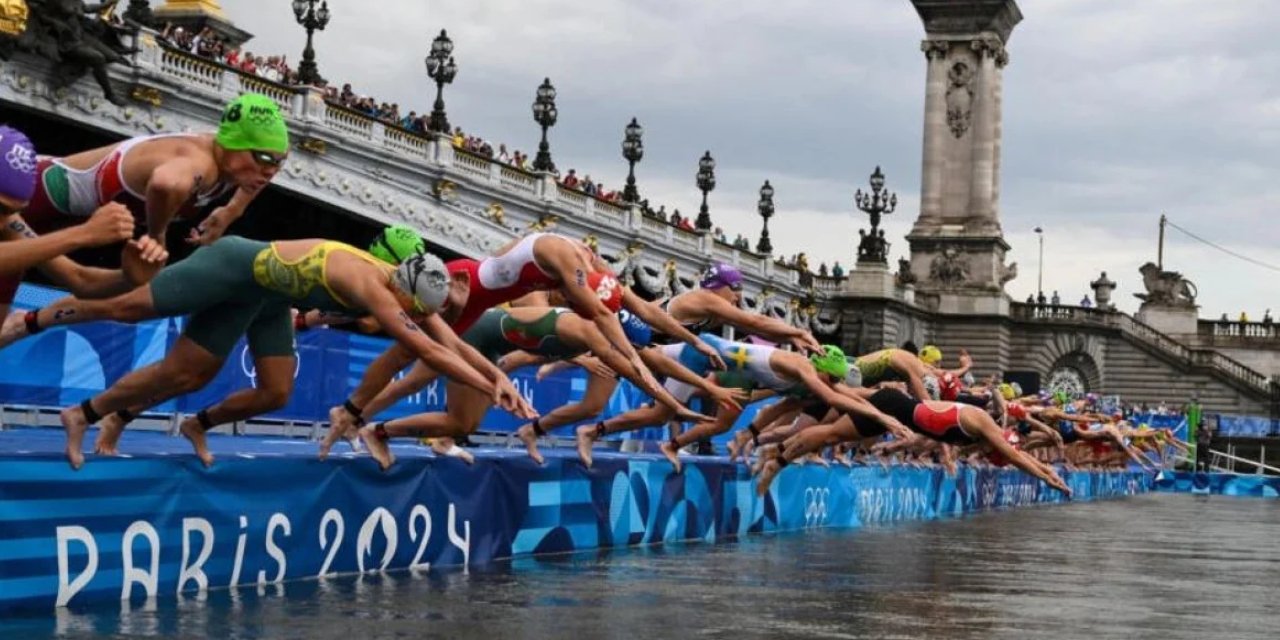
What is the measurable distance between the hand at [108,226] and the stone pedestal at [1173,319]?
10066cm

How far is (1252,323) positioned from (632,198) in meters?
51.1

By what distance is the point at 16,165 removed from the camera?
866 centimetres

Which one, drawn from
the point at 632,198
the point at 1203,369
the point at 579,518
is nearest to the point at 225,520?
the point at 579,518

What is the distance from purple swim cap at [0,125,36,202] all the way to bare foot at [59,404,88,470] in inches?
45.1

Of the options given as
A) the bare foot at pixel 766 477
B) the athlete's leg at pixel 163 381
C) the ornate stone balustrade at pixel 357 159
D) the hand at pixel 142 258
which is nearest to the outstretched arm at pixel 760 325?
the bare foot at pixel 766 477

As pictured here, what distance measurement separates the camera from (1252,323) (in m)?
105

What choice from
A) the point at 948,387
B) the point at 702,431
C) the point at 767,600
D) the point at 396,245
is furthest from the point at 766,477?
the point at 948,387

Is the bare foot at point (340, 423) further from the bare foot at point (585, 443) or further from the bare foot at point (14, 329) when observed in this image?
the bare foot at point (585, 443)

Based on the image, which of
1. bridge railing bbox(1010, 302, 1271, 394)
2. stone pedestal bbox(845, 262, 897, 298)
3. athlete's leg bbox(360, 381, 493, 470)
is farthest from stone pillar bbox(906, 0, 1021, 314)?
athlete's leg bbox(360, 381, 493, 470)

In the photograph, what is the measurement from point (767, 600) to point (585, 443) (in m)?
4.55

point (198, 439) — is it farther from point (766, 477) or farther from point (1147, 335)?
point (1147, 335)

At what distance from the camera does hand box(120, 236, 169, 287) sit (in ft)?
30.7

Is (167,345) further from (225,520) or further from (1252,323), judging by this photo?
(1252,323)

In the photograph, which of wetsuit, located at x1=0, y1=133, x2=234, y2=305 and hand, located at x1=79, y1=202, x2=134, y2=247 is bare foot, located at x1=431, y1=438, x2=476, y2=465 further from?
hand, located at x1=79, y1=202, x2=134, y2=247
